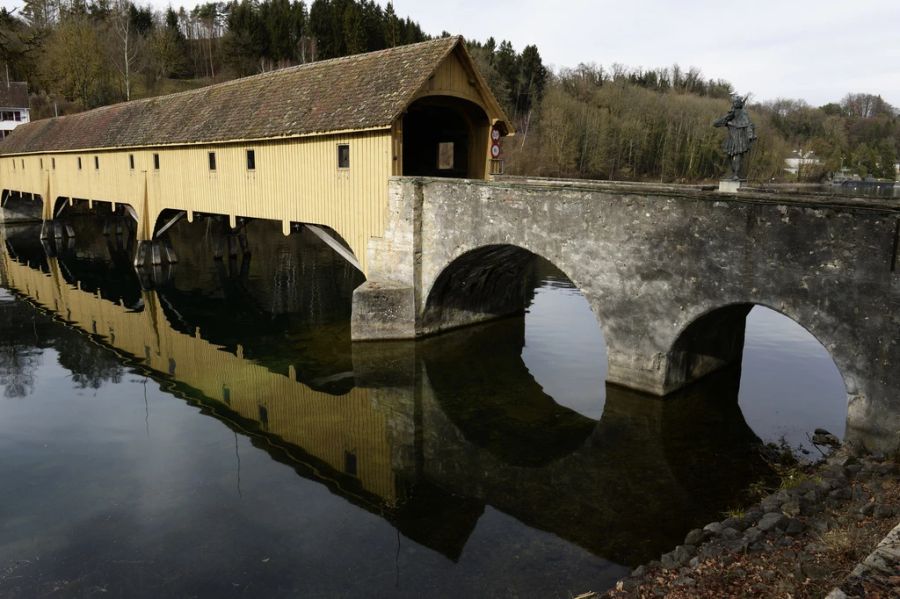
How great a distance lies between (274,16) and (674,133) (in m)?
47.0

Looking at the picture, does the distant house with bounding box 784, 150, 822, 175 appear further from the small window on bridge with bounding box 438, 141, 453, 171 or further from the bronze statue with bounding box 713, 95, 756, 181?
the bronze statue with bounding box 713, 95, 756, 181

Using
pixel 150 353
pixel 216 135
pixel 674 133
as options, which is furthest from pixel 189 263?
pixel 674 133

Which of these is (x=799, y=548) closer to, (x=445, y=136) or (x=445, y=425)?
(x=445, y=425)

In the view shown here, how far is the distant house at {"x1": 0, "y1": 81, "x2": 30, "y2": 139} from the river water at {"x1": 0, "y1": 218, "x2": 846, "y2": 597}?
54.3 meters

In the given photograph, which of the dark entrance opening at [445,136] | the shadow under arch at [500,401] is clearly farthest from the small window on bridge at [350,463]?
the dark entrance opening at [445,136]

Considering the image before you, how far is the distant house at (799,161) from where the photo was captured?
57741 millimetres

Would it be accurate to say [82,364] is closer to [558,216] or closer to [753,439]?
[558,216]

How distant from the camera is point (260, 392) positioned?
13742mm

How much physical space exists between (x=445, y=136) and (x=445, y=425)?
33.4 feet

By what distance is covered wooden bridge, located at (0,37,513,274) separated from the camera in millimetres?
15945

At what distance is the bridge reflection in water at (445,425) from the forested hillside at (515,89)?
40.1 metres

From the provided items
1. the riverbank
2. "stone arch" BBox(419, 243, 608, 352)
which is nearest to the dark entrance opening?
"stone arch" BBox(419, 243, 608, 352)

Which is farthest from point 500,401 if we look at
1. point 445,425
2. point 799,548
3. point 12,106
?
point 12,106

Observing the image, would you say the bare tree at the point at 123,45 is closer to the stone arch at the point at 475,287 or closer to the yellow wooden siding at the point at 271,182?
the yellow wooden siding at the point at 271,182
